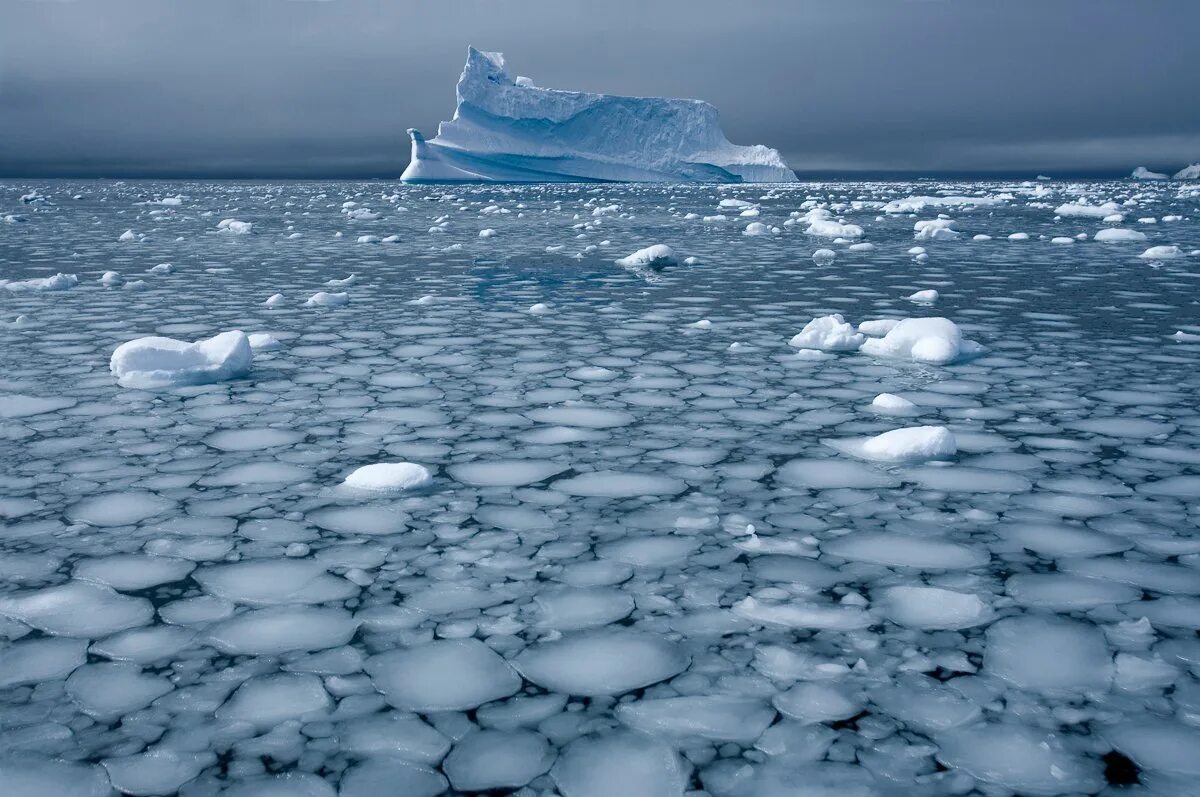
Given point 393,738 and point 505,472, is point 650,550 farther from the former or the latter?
point 393,738

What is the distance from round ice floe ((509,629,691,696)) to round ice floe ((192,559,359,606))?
1.53 ft

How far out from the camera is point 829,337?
4.34 meters

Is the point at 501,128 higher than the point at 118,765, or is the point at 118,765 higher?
the point at 501,128

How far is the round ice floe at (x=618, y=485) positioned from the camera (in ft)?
7.86

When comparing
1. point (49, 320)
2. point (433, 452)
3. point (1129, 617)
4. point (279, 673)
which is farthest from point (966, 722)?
point (49, 320)

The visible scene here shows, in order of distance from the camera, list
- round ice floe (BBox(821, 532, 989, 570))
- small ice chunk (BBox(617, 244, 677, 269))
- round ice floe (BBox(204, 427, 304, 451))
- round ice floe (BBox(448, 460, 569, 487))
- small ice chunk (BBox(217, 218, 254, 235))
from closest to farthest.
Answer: round ice floe (BBox(821, 532, 989, 570))
round ice floe (BBox(448, 460, 569, 487))
round ice floe (BBox(204, 427, 304, 451))
small ice chunk (BBox(617, 244, 677, 269))
small ice chunk (BBox(217, 218, 254, 235))

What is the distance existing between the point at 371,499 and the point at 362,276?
18.4 feet

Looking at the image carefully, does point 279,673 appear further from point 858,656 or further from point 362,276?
point 362,276

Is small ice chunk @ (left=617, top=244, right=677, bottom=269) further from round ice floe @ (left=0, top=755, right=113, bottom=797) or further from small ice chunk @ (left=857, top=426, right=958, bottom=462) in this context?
round ice floe @ (left=0, top=755, right=113, bottom=797)

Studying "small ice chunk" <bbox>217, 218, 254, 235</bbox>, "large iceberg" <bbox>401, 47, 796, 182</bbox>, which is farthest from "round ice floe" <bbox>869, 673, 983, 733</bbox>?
"large iceberg" <bbox>401, 47, 796, 182</bbox>

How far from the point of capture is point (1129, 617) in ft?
5.62

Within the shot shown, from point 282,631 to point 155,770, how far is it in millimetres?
417

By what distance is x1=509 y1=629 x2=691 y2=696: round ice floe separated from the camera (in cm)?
150

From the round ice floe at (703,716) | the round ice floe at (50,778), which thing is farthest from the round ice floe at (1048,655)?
the round ice floe at (50,778)
